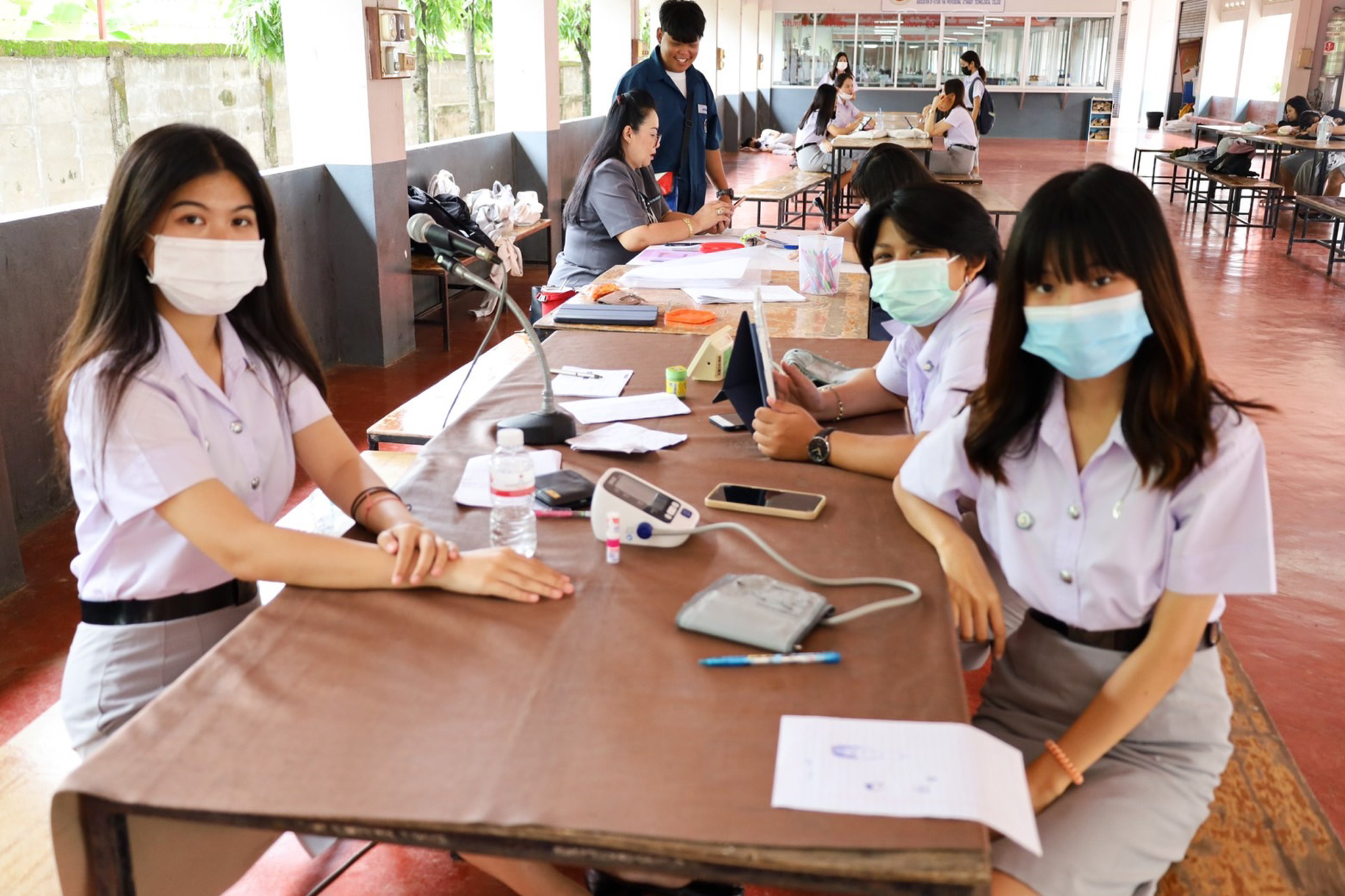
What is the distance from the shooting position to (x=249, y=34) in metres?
6.43

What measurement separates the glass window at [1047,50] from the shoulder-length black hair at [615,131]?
1728 centimetres

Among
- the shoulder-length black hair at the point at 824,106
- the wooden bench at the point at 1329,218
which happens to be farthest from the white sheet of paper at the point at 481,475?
the shoulder-length black hair at the point at 824,106

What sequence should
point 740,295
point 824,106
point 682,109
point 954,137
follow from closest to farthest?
point 740,295 < point 682,109 < point 954,137 < point 824,106

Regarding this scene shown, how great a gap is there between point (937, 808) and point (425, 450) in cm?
133

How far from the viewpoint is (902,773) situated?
113 centimetres

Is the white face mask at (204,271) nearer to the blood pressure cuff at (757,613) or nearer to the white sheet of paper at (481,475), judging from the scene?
→ the white sheet of paper at (481,475)

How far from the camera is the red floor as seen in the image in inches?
85.2

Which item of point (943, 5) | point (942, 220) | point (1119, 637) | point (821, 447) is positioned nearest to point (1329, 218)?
point (942, 220)

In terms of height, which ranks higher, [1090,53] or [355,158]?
[1090,53]

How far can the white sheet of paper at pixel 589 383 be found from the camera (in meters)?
2.54

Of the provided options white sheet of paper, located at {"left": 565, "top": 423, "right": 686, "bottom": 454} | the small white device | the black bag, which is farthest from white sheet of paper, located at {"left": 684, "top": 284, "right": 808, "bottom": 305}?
the black bag

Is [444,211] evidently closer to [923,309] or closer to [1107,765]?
[923,309]

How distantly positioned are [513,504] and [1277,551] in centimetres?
292

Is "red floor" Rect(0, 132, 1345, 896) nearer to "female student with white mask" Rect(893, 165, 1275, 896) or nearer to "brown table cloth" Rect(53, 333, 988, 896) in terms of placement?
"brown table cloth" Rect(53, 333, 988, 896)
